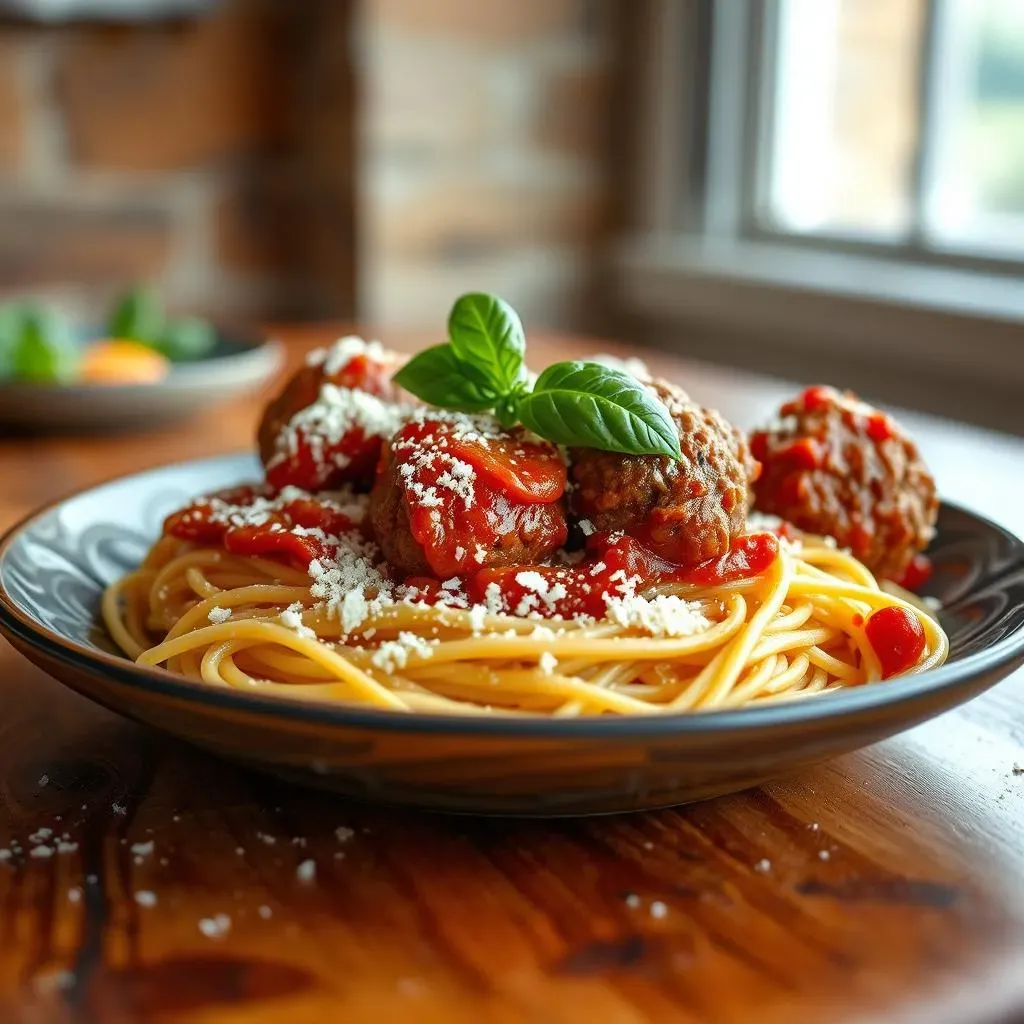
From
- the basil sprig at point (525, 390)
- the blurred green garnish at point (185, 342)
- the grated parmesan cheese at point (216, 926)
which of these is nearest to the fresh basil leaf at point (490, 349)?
the basil sprig at point (525, 390)

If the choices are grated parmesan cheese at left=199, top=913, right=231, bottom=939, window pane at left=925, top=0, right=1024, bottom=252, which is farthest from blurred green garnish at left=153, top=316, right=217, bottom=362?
grated parmesan cheese at left=199, top=913, right=231, bottom=939

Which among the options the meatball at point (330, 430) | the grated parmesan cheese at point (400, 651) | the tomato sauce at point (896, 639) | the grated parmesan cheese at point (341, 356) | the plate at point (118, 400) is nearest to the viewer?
the grated parmesan cheese at point (400, 651)

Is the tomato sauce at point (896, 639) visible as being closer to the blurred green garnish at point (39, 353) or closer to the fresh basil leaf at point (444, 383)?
the fresh basil leaf at point (444, 383)

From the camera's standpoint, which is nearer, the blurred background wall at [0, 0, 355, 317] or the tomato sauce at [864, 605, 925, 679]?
the tomato sauce at [864, 605, 925, 679]

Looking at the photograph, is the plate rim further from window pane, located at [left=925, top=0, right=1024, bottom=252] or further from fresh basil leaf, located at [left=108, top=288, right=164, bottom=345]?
window pane, located at [left=925, top=0, right=1024, bottom=252]

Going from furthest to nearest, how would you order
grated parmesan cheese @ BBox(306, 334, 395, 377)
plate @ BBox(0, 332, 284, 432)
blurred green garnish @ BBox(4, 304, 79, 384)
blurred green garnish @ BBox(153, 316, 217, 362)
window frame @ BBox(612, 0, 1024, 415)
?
window frame @ BBox(612, 0, 1024, 415)
blurred green garnish @ BBox(153, 316, 217, 362)
blurred green garnish @ BBox(4, 304, 79, 384)
plate @ BBox(0, 332, 284, 432)
grated parmesan cheese @ BBox(306, 334, 395, 377)

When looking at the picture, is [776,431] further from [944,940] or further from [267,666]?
[944,940]

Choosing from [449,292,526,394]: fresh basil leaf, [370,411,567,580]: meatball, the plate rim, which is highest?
[449,292,526,394]: fresh basil leaf

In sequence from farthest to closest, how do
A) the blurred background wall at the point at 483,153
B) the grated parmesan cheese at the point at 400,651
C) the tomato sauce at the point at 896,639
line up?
1. the blurred background wall at the point at 483,153
2. the tomato sauce at the point at 896,639
3. the grated parmesan cheese at the point at 400,651
